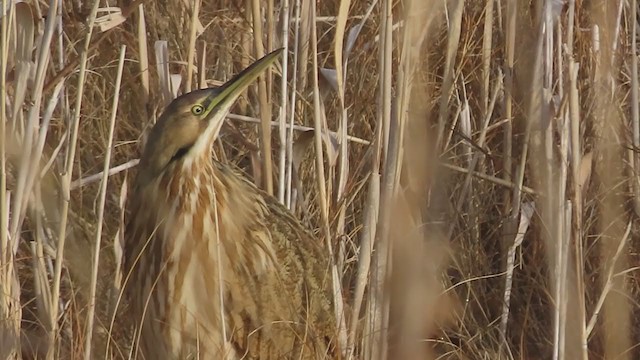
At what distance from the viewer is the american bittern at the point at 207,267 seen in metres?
1.93

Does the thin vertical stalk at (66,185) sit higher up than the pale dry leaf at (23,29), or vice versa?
the pale dry leaf at (23,29)

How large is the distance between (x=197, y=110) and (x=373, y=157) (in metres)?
0.28

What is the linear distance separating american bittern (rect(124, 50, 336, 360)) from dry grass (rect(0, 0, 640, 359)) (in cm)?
9

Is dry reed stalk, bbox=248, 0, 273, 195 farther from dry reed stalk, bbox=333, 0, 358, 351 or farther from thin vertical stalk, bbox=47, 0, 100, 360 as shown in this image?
thin vertical stalk, bbox=47, 0, 100, 360

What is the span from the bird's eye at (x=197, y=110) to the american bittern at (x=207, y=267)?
0.04 metres

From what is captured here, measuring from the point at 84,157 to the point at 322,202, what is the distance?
92 cm

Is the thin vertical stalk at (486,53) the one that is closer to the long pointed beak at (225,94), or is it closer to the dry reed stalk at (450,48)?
the dry reed stalk at (450,48)

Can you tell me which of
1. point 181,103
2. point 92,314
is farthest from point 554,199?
point 92,314

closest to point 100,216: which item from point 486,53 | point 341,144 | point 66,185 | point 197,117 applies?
point 66,185

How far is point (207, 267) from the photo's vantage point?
6.49 ft

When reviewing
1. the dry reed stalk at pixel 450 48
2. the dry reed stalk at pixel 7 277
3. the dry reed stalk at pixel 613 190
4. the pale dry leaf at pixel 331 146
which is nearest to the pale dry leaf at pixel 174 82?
the pale dry leaf at pixel 331 146

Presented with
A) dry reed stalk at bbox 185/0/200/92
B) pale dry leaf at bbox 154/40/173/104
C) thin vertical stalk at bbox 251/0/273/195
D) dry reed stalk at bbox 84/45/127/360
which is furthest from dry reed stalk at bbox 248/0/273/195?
dry reed stalk at bbox 84/45/127/360

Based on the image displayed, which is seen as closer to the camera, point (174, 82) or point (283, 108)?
point (283, 108)

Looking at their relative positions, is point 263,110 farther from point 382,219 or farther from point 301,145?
point 382,219
